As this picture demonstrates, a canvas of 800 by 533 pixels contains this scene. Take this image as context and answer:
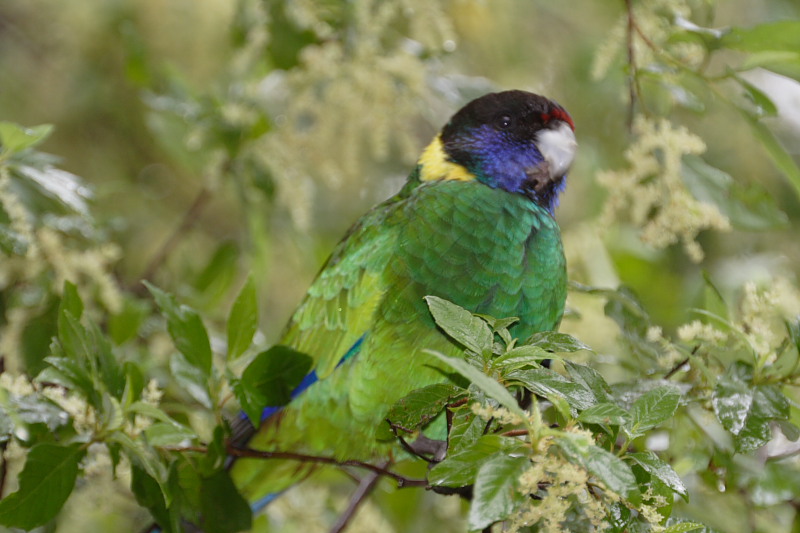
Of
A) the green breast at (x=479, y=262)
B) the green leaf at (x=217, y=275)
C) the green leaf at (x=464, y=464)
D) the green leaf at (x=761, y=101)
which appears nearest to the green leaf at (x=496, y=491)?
the green leaf at (x=464, y=464)

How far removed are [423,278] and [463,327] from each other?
20.4 inches

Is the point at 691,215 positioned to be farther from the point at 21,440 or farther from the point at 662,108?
the point at 21,440

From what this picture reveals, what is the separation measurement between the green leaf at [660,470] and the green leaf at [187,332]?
0.69m

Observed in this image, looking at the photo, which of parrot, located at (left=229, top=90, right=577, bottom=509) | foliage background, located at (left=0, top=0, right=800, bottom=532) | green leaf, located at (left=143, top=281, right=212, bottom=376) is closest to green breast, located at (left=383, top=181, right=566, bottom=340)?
parrot, located at (left=229, top=90, right=577, bottom=509)

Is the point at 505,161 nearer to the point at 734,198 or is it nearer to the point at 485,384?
the point at 734,198

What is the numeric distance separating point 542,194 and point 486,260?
32 cm

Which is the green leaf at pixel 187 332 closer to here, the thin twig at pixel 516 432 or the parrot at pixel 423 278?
the parrot at pixel 423 278

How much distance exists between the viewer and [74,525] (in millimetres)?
2123

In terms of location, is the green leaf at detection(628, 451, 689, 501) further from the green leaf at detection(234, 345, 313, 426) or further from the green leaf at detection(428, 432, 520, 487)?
the green leaf at detection(234, 345, 313, 426)

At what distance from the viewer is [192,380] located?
4.25ft

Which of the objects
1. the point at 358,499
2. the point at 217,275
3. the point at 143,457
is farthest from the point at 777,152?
the point at 217,275

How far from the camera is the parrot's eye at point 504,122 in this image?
172cm

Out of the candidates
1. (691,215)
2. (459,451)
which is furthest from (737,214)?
(459,451)

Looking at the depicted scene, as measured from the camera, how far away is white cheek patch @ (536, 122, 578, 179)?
1.67 meters
